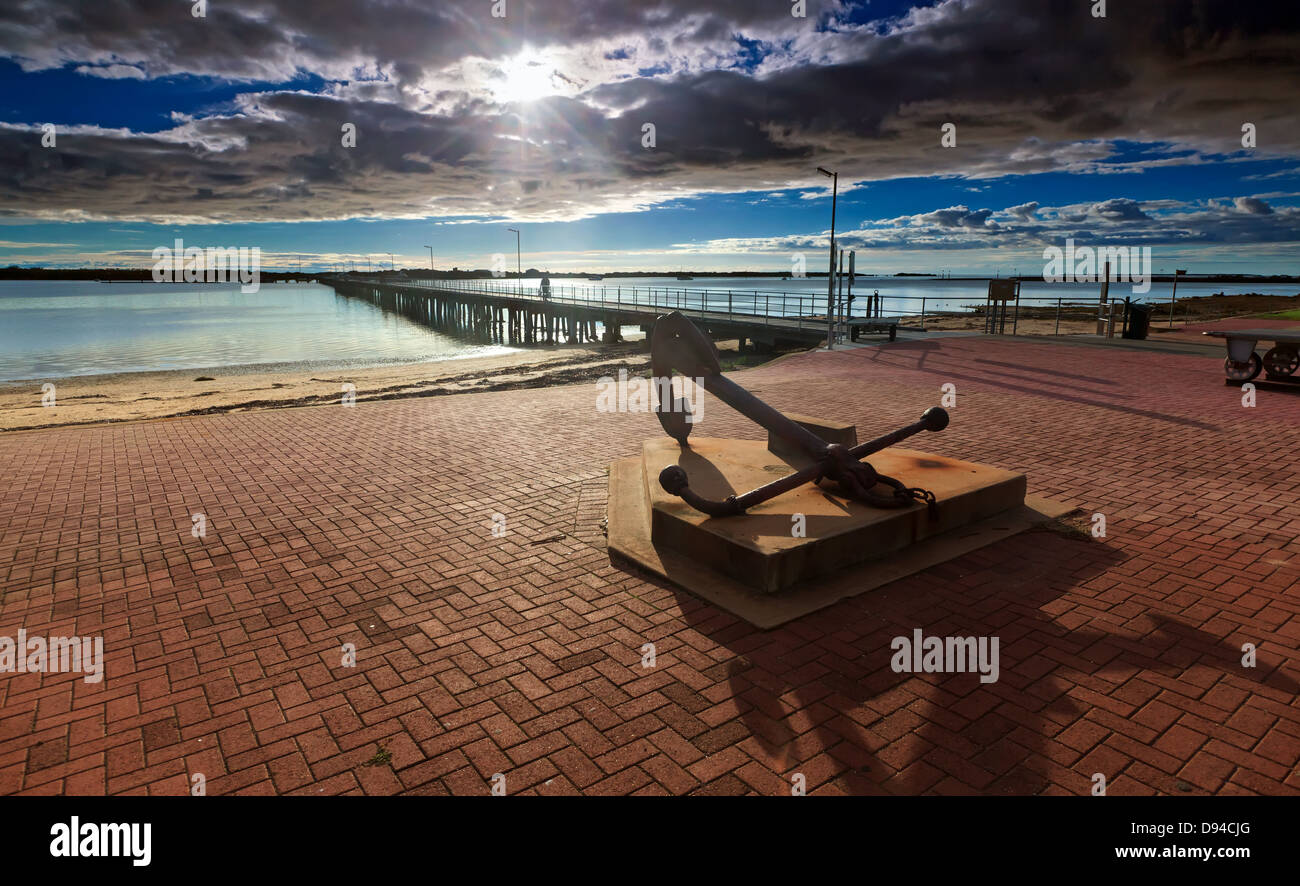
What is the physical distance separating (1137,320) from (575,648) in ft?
63.8

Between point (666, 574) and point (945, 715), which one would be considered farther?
point (666, 574)

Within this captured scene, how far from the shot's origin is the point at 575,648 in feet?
12.1

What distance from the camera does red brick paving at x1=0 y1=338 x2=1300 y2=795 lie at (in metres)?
2.78

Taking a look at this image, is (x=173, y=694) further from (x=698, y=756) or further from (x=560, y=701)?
(x=698, y=756)

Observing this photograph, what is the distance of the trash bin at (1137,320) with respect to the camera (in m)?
17.4

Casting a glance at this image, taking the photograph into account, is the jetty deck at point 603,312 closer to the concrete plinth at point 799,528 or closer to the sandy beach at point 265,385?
the sandy beach at point 265,385

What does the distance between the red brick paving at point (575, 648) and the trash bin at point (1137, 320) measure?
12.4 metres

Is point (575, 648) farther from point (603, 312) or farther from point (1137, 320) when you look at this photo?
point (603, 312)

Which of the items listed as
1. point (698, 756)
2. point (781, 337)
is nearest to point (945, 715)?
point (698, 756)

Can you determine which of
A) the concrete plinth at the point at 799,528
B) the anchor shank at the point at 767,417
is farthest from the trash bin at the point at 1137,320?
the anchor shank at the point at 767,417

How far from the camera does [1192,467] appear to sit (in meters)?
6.83

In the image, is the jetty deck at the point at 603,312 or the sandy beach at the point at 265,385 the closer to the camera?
the sandy beach at the point at 265,385
